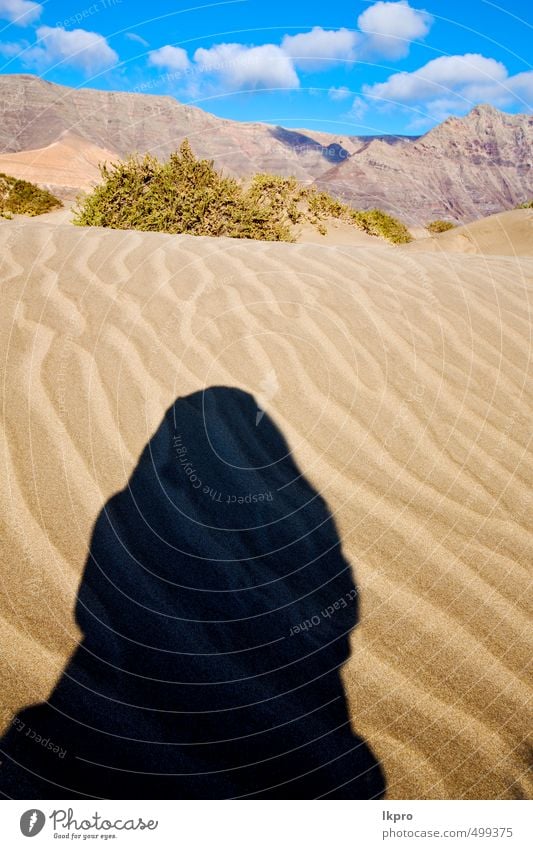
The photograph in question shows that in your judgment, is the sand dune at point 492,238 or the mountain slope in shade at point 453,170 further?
the mountain slope in shade at point 453,170

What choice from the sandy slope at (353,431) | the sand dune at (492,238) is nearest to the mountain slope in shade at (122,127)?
the sand dune at (492,238)

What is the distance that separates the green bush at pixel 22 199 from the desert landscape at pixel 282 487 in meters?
10.4

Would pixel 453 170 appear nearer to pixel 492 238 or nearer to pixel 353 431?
pixel 492 238

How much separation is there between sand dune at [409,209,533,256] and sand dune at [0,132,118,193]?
19.5 m

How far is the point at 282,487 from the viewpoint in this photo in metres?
2.81

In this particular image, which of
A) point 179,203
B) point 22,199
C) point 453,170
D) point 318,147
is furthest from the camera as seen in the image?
point 318,147

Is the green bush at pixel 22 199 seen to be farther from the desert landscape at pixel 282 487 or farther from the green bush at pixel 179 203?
A: the desert landscape at pixel 282 487

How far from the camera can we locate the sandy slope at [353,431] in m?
1.97

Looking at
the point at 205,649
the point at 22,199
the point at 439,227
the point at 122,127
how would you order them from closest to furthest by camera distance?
1. the point at 205,649
2. the point at 22,199
3. the point at 439,227
4. the point at 122,127

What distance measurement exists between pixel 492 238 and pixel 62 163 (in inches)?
1369

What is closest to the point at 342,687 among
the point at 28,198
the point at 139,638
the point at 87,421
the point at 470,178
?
the point at 139,638

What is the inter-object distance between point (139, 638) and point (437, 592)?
4.11 ft

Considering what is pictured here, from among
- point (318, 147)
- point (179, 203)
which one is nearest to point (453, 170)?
point (318, 147)

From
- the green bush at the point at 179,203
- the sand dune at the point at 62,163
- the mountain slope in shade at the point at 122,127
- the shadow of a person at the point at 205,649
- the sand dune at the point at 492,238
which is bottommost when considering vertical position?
the shadow of a person at the point at 205,649
